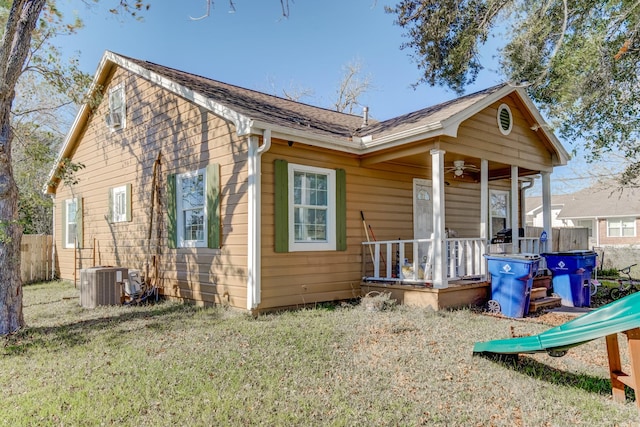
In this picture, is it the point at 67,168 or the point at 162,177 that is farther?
the point at 67,168

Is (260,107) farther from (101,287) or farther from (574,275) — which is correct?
(574,275)

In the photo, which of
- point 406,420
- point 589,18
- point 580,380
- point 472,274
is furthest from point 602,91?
point 406,420

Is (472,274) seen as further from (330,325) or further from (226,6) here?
(226,6)

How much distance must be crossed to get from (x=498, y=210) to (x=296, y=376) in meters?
8.76

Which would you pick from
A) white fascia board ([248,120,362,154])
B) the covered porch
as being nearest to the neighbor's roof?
the covered porch

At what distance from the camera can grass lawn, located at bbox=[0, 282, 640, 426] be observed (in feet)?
10.6

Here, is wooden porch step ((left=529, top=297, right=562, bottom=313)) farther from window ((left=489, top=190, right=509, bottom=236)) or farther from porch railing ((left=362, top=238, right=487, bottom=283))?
window ((left=489, top=190, right=509, bottom=236))

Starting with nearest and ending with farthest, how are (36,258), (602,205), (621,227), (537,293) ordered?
(537,293)
(36,258)
(621,227)
(602,205)

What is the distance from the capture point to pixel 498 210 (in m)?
11.1

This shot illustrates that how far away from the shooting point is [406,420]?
124 inches

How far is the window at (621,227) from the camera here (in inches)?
919

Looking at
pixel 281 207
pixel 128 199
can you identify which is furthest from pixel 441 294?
pixel 128 199

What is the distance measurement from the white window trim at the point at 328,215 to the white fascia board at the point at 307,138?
0.43 m

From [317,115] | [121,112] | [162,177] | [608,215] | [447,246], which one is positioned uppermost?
[121,112]
